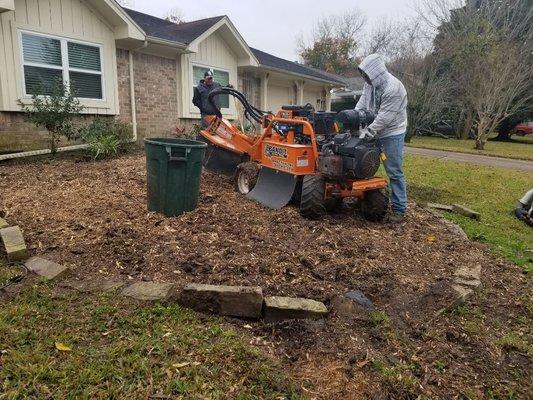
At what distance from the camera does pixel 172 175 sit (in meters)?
4.54

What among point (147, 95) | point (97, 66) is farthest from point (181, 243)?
point (147, 95)

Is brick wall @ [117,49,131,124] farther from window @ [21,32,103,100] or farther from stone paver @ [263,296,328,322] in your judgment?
stone paver @ [263,296,328,322]

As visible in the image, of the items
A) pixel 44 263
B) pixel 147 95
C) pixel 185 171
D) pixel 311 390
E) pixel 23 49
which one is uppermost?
pixel 23 49

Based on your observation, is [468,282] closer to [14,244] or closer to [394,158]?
[394,158]

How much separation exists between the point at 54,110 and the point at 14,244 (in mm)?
5245

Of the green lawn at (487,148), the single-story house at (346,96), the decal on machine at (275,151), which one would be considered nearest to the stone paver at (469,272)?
the decal on machine at (275,151)

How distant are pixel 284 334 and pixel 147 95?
31.7 feet

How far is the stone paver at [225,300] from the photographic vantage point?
295cm

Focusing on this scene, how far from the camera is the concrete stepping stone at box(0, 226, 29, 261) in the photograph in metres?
3.63

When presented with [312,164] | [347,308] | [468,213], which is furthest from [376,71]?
[347,308]

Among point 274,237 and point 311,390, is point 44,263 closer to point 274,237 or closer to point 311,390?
point 274,237

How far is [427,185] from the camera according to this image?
350 inches

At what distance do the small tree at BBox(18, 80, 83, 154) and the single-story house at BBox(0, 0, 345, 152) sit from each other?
0.90ft

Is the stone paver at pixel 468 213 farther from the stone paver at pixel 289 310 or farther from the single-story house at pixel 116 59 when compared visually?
the single-story house at pixel 116 59
